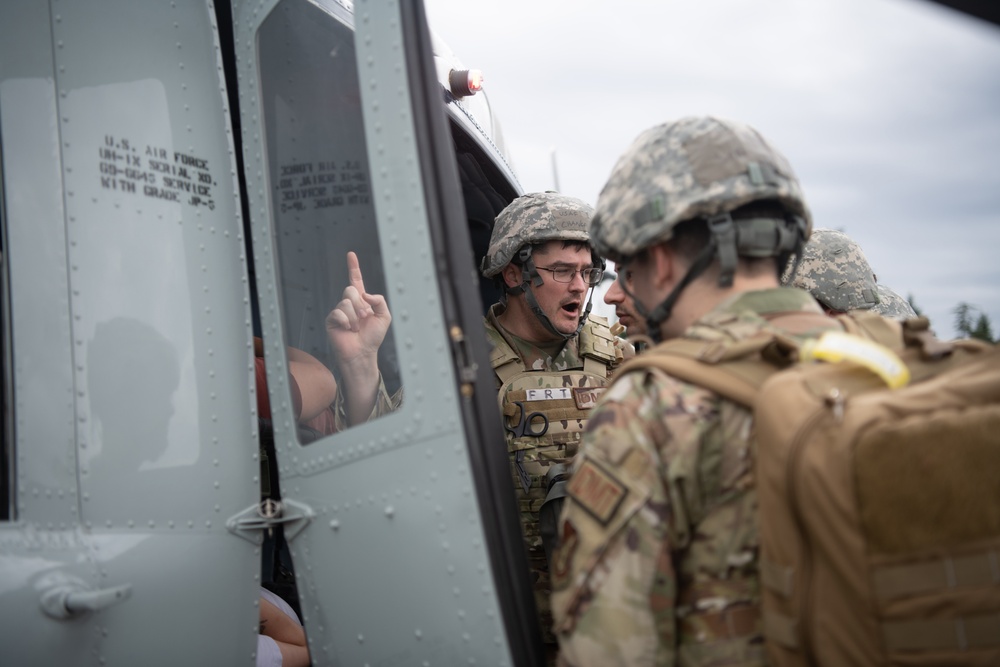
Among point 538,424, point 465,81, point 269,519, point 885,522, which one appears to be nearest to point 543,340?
point 538,424

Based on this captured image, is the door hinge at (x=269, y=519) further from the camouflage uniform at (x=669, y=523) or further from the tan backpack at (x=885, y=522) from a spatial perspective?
the tan backpack at (x=885, y=522)

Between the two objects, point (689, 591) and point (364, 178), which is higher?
point (364, 178)

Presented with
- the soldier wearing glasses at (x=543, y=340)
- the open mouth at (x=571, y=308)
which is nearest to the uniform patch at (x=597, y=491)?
the soldier wearing glasses at (x=543, y=340)

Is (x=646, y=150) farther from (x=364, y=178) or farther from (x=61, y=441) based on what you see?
(x=61, y=441)

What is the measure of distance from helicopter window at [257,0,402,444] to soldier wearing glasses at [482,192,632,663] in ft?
2.94

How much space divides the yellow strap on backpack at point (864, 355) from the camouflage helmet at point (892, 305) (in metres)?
2.97

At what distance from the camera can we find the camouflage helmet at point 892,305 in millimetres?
4117

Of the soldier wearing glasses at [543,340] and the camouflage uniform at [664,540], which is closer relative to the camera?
the camouflage uniform at [664,540]

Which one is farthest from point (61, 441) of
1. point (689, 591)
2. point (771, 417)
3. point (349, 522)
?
point (771, 417)

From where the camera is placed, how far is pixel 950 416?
3.91ft

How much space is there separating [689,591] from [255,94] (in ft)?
5.48

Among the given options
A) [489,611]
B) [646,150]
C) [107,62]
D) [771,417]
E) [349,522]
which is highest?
[107,62]

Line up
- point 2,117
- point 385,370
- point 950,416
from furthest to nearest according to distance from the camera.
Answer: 1. point 385,370
2. point 2,117
3. point 950,416

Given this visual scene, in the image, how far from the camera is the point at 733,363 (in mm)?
1462
